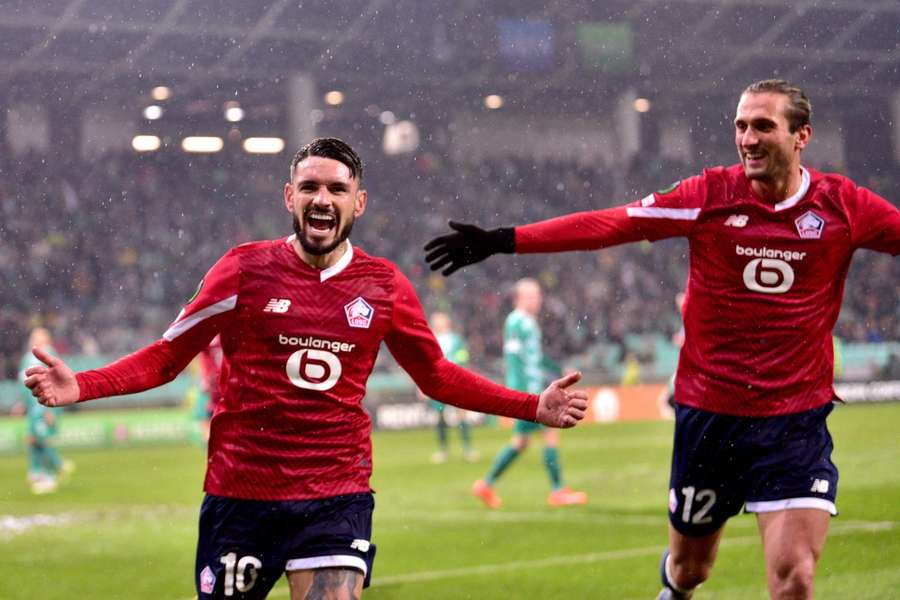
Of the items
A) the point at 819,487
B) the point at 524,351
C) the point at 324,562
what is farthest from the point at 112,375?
the point at 524,351

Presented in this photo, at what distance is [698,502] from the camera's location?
5445mm

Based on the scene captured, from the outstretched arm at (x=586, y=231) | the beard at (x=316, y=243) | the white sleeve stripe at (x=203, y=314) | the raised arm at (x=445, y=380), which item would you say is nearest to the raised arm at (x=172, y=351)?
the white sleeve stripe at (x=203, y=314)

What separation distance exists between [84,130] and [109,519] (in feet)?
51.4

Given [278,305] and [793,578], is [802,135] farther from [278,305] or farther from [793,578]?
[278,305]

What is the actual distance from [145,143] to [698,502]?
77.8 ft

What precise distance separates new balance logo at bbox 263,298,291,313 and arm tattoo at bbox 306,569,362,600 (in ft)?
2.87

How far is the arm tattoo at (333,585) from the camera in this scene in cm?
440

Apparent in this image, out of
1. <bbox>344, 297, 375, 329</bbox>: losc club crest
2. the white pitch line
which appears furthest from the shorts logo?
the white pitch line

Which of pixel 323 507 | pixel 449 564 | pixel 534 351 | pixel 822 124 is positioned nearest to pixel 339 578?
pixel 323 507

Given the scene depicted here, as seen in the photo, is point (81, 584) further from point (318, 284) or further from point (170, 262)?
point (170, 262)

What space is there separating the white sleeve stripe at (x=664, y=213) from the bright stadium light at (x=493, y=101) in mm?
23477

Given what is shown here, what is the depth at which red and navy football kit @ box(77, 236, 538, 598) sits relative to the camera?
4500 mm

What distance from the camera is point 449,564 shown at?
943 cm

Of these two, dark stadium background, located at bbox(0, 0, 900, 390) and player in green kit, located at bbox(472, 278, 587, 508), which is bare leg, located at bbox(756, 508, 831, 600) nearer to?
player in green kit, located at bbox(472, 278, 587, 508)
